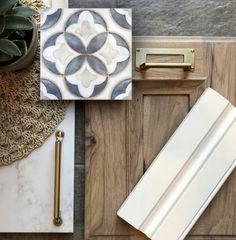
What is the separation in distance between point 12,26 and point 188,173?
57 cm

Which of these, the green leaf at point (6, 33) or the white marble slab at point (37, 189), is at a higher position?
the green leaf at point (6, 33)

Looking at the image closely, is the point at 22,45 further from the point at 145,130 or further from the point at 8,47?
the point at 145,130

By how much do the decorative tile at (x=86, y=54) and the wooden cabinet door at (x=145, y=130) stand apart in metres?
0.06

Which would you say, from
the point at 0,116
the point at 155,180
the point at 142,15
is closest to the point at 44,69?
the point at 0,116

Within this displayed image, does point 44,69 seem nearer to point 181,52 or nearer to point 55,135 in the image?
point 55,135

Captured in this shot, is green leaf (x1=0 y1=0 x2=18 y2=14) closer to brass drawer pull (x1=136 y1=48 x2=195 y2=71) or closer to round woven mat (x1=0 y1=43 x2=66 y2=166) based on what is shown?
round woven mat (x1=0 y1=43 x2=66 y2=166)

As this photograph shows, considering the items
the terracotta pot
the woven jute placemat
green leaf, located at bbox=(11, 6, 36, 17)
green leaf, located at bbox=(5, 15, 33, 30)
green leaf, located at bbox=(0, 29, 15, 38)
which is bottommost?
the woven jute placemat

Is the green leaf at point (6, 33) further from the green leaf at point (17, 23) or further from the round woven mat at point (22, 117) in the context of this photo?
the round woven mat at point (22, 117)

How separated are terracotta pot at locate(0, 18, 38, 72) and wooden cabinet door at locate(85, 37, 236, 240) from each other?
200 mm

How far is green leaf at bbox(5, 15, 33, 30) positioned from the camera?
1.12 meters

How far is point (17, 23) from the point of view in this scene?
3.69 ft

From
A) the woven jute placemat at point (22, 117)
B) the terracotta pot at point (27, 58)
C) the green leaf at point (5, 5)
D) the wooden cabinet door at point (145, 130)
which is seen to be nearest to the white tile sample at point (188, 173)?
the wooden cabinet door at point (145, 130)

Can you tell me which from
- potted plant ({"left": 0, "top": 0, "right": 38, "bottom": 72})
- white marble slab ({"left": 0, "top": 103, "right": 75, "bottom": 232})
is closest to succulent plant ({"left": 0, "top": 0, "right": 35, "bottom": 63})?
potted plant ({"left": 0, "top": 0, "right": 38, "bottom": 72})

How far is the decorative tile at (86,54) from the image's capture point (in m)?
1.21
